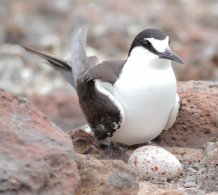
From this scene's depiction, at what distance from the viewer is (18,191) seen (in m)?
5.07

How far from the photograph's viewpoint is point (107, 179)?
17.9 ft

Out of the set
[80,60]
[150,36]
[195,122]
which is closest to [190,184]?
[195,122]

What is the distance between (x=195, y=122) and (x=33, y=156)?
2.40 metres

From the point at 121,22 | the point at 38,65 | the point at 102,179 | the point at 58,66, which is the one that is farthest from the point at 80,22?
the point at 102,179

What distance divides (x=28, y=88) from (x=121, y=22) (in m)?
3.62

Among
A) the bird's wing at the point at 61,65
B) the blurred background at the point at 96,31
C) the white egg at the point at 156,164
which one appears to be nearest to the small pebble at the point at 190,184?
the white egg at the point at 156,164

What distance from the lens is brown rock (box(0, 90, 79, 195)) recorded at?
16.7ft

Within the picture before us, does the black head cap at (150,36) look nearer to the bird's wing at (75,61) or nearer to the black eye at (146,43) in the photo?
the black eye at (146,43)

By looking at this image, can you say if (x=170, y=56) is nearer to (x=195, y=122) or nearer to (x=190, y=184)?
(x=195, y=122)

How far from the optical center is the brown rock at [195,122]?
23.7ft

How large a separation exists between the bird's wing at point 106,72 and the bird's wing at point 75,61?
1.63 ft

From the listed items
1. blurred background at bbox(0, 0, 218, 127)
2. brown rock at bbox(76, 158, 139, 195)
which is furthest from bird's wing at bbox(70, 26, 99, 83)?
blurred background at bbox(0, 0, 218, 127)

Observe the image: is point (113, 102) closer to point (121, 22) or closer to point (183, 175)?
point (183, 175)

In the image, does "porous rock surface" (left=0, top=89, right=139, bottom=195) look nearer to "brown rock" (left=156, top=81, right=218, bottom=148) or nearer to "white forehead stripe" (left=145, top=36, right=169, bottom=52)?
"white forehead stripe" (left=145, top=36, right=169, bottom=52)
